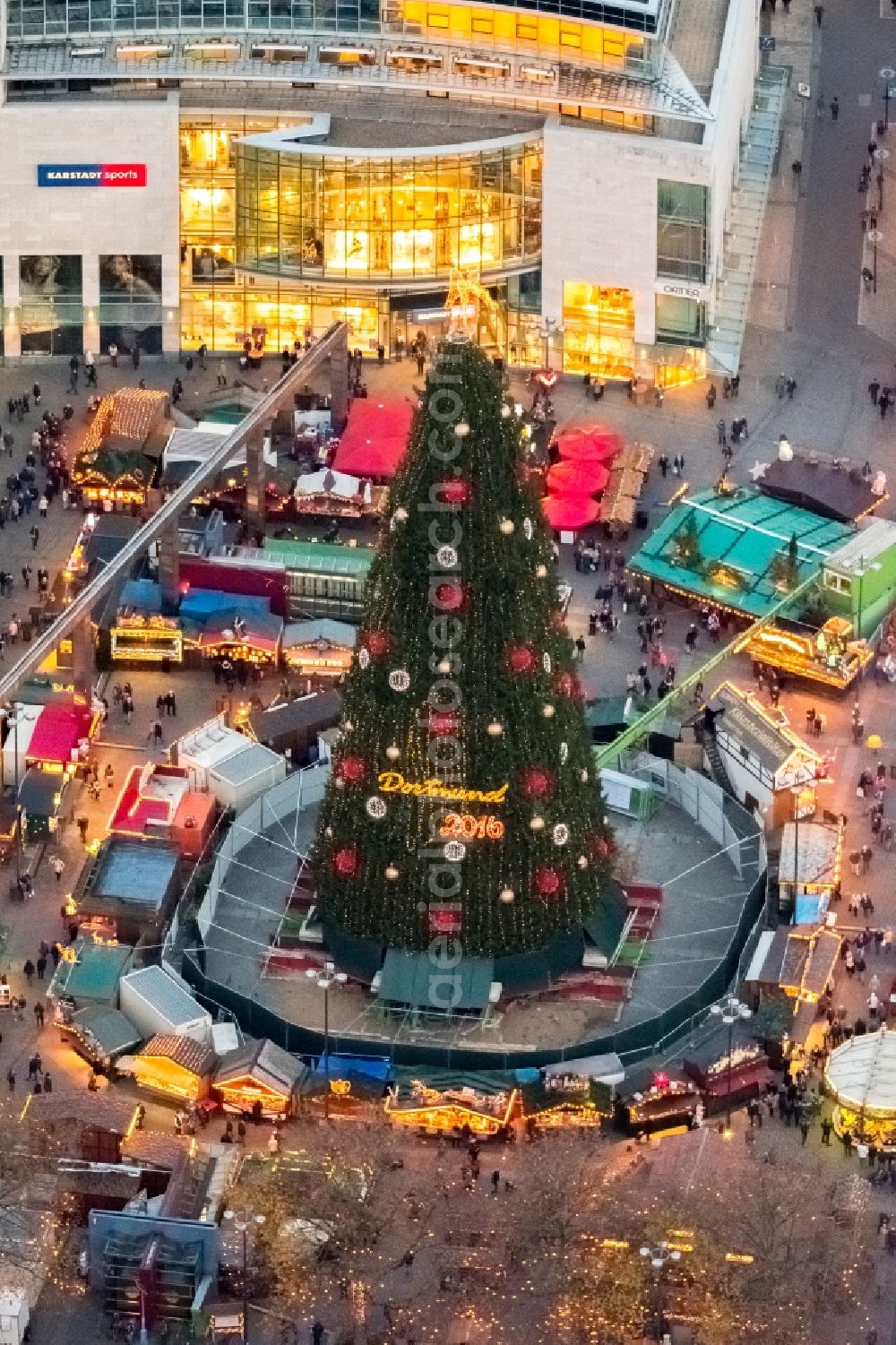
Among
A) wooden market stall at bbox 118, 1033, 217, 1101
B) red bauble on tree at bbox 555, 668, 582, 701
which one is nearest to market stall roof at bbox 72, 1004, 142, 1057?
wooden market stall at bbox 118, 1033, 217, 1101

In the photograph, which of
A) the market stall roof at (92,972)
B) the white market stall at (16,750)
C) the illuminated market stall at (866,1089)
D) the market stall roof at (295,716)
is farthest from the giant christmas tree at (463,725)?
the white market stall at (16,750)

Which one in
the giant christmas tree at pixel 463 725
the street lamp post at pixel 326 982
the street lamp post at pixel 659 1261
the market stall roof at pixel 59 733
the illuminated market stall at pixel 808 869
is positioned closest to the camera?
the street lamp post at pixel 659 1261

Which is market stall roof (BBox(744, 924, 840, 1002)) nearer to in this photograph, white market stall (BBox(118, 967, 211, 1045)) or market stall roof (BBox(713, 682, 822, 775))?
market stall roof (BBox(713, 682, 822, 775))

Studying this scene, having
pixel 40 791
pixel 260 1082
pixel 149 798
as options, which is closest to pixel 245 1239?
pixel 260 1082

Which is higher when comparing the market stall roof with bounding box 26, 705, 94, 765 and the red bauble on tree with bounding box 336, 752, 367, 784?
the red bauble on tree with bounding box 336, 752, 367, 784

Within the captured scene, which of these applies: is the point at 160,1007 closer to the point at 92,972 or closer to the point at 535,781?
the point at 92,972

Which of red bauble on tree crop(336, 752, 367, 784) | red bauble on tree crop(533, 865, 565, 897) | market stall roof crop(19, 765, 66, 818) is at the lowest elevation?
market stall roof crop(19, 765, 66, 818)

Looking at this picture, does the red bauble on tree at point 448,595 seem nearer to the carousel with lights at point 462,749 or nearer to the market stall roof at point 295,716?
the carousel with lights at point 462,749
